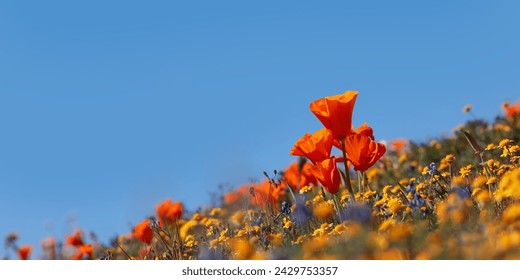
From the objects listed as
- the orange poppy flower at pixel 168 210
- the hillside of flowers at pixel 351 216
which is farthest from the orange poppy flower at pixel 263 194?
the orange poppy flower at pixel 168 210

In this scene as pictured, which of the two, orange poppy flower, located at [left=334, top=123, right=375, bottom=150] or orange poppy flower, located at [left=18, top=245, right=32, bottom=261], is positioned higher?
orange poppy flower, located at [left=334, top=123, right=375, bottom=150]

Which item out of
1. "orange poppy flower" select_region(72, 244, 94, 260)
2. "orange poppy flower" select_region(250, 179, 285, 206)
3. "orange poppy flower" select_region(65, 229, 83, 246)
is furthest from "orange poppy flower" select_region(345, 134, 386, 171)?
"orange poppy flower" select_region(65, 229, 83, 246)

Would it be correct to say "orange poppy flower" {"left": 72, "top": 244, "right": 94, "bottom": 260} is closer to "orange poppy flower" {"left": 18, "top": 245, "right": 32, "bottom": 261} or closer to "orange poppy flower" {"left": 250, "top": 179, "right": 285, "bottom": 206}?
"orange poppy flower" {"left": 18, "top": 245, "right": 32, "bottom": 261}
